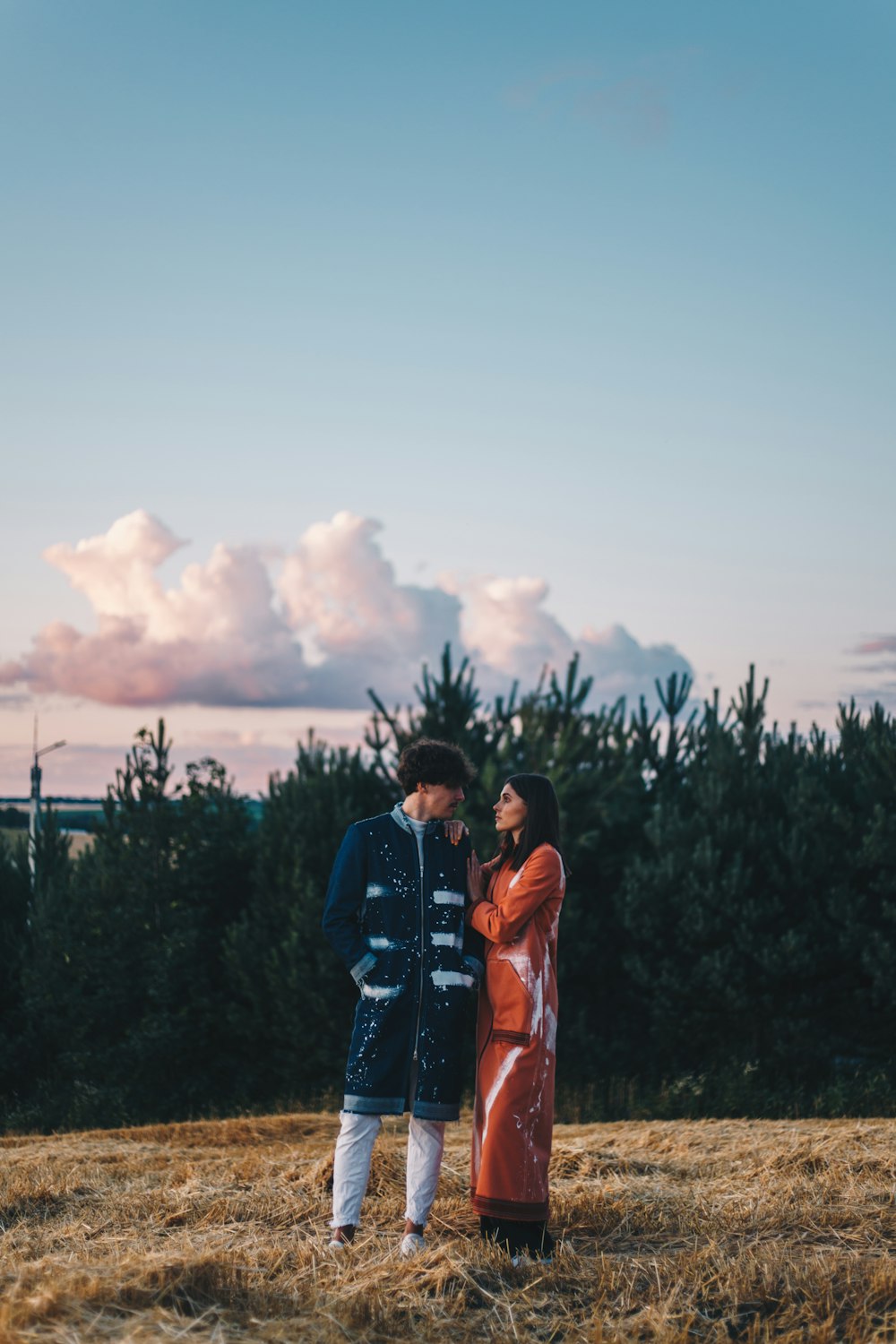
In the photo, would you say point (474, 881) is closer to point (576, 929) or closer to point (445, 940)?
point (445, 940)

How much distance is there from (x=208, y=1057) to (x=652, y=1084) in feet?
21.7

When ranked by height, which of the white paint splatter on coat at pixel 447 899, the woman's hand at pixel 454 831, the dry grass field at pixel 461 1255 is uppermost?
the woman's hand at pixel 454 831

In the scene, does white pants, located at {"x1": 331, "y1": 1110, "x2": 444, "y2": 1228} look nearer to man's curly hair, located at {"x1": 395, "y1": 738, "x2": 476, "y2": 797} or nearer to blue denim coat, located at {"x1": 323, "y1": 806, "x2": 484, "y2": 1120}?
blue denim coat, located at {"x1": 323, "y1": 806, "x2": 484, "y2": 1120}

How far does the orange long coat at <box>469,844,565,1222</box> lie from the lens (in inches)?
201

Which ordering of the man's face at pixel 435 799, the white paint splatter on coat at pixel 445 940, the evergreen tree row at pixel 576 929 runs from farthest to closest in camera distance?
1. the evergreen tree row at pixel 576 929
2. the man's face at pixel 435 799
3. the white paint splatter on coat at pixel 445 940

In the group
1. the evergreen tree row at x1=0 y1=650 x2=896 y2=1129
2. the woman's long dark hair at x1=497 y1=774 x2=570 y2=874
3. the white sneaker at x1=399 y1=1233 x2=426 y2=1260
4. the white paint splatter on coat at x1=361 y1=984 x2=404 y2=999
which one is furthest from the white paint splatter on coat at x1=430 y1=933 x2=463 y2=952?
the evergreen tree row at x1=0 y1=650 x2=896 y2=1129

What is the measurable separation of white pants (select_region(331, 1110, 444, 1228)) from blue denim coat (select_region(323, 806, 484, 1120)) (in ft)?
0.22

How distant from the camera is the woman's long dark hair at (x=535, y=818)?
5.20 metres

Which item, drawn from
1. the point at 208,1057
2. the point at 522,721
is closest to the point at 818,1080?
the point at 522,721

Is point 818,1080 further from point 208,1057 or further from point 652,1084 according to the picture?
point 208,1057

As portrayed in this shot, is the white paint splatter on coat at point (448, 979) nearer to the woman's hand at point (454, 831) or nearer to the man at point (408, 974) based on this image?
the man at point (408, 974)

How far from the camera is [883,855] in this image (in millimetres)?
15117

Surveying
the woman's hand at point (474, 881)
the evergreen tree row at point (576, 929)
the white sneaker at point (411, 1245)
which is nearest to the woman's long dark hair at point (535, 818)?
the woman's hand at point (474, 881)

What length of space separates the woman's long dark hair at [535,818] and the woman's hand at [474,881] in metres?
0.18
